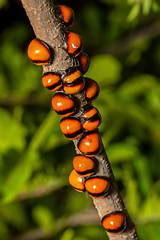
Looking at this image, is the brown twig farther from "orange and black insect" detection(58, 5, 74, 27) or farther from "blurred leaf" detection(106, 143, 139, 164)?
"blurred leaf" detection(106, 143, 139, 164)

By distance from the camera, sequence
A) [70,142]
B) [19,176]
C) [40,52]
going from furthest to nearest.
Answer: [70,142] → [19,176] → [40,52]

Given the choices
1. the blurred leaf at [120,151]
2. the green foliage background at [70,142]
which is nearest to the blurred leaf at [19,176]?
the green foliage background at [70,142]

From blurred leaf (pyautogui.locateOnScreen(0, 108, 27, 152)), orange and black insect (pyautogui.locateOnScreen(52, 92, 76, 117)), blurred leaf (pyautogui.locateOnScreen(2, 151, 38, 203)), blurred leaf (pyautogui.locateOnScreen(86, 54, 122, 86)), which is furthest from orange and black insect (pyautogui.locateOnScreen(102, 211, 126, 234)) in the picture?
blurred leaf (pyautogui.locateOnScreen(86, 54, 122, 86))

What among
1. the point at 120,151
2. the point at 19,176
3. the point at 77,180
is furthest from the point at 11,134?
the point at 77,180

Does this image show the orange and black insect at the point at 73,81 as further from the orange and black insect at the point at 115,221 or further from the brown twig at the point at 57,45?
the orange and black insect at the point at 115,221

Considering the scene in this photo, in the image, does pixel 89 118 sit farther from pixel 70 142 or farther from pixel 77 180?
pixel 70 142

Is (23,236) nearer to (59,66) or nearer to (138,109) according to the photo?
(138,109)

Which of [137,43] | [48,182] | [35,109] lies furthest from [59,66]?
[137,43]
